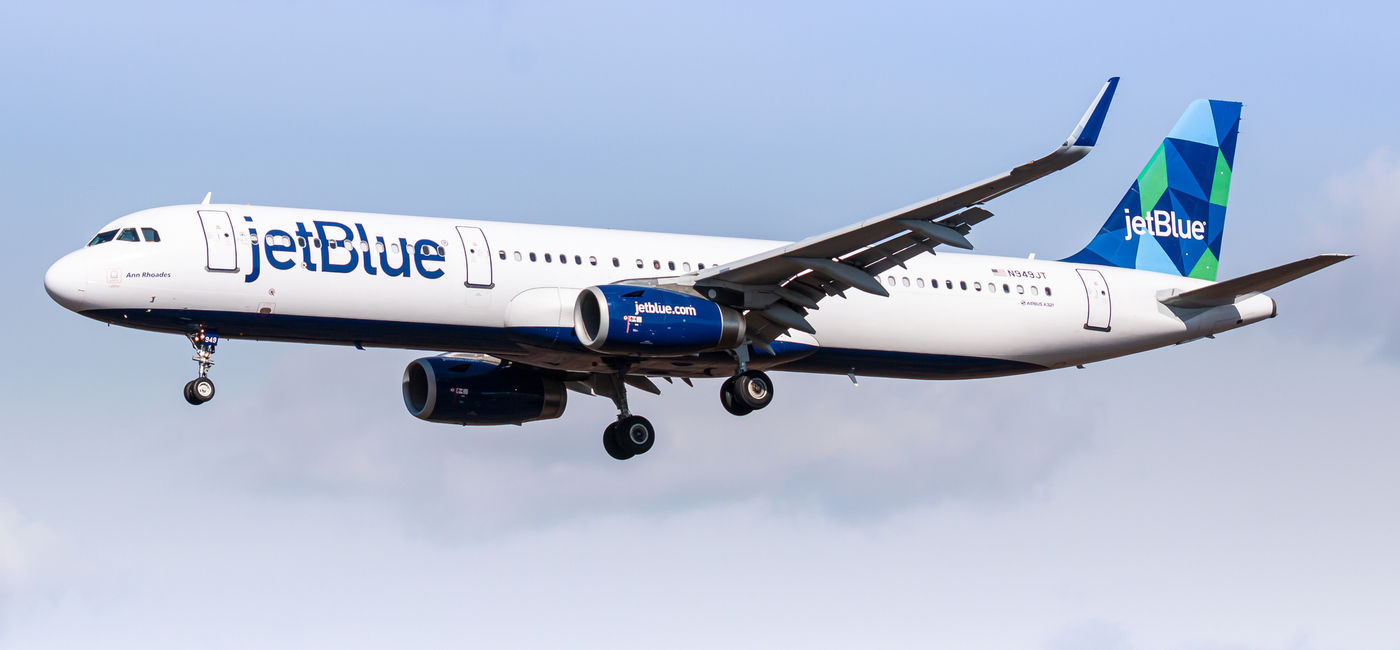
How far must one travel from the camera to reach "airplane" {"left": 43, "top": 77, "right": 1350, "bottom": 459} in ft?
113

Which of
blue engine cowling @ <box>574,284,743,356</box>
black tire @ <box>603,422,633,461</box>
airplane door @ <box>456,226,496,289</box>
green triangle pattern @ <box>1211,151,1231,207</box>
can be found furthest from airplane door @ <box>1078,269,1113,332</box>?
airplane door @ <box>456,226,496,289</box>

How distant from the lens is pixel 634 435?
41469mm

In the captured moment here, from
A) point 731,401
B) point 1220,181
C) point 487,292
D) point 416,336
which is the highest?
point 1220,181

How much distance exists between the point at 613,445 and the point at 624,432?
0.55 m

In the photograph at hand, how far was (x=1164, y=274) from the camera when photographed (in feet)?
146

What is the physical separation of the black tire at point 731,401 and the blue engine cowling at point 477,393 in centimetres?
530

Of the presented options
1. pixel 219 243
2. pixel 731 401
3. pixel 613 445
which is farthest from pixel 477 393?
pixel 219 243

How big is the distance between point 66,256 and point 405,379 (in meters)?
9.88

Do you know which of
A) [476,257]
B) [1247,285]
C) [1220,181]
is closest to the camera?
[476,257]

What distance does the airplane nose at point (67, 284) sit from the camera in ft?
112

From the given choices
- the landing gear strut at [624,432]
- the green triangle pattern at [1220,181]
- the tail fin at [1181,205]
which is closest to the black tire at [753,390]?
the landing gear strut at [624,432]

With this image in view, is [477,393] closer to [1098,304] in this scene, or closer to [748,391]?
[748,391]

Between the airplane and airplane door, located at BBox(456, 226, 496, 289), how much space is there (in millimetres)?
38

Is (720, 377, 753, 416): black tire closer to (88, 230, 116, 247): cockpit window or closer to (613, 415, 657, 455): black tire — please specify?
(613, 415, 657, 455): black tire
